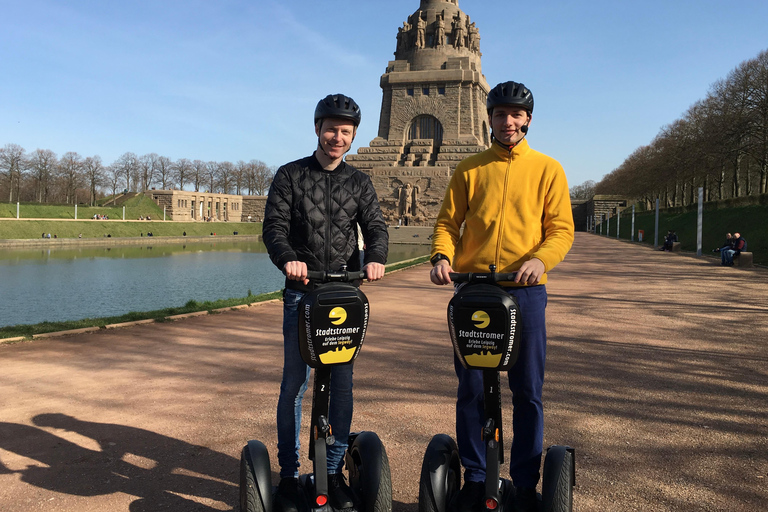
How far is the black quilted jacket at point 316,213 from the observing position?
2910 millimetres

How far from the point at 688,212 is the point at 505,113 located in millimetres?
43259

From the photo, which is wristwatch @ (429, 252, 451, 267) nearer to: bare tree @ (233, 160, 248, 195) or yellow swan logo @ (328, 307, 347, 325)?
yellow swan logo @ (328, 307, 347, 325)

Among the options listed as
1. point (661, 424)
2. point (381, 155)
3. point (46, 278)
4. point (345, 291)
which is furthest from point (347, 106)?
point (381, 155)

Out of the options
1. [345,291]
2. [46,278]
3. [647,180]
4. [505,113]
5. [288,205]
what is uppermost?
[647,180]

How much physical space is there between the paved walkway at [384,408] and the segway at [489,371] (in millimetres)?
552

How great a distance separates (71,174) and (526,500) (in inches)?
2997

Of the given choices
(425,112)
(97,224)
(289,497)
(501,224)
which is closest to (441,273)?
(501,224)

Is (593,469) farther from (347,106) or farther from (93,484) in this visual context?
(93,484)

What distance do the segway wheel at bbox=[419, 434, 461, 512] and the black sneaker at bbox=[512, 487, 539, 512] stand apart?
28 cm

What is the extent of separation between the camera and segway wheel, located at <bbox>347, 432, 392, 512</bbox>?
263 cm

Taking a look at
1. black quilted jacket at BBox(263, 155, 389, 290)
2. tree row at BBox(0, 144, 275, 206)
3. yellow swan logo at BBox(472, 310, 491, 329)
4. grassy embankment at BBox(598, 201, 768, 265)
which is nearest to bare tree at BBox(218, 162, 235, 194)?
tree row at BBox(0, 144, 275, 206)

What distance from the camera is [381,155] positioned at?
55.8 meters

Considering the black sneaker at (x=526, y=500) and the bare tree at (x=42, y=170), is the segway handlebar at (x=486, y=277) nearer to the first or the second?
the black sneaker at (x=526, y=500)

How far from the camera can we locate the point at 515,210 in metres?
2.79
